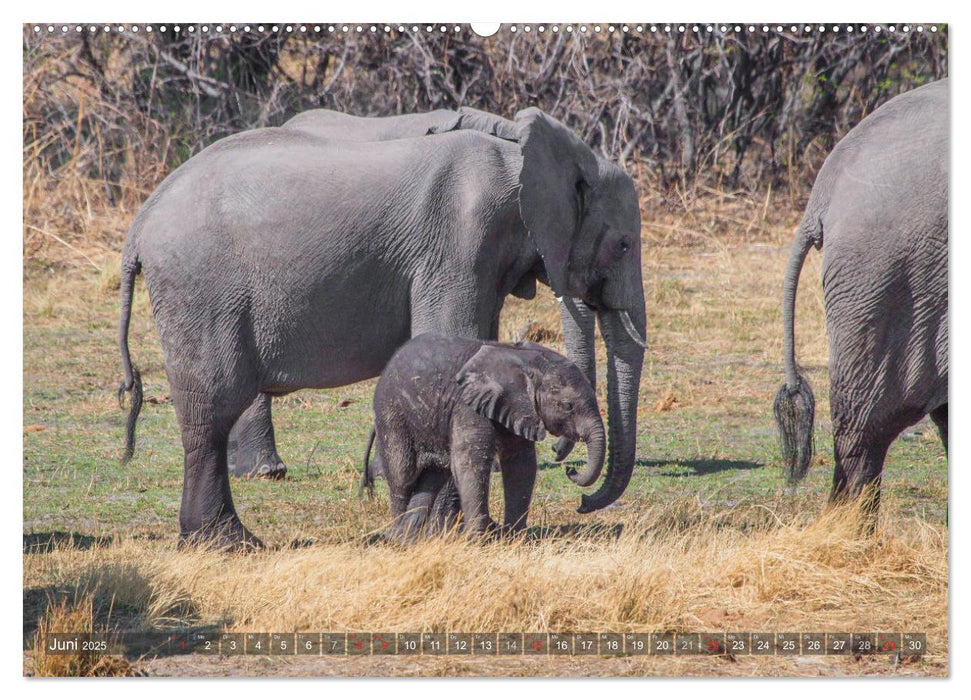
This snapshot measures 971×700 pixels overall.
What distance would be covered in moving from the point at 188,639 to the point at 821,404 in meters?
3.95

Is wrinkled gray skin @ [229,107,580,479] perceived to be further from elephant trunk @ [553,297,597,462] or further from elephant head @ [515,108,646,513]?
elephant head @ [515,108,646,513]

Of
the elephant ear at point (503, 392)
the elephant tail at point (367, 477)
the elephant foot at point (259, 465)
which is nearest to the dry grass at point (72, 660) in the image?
the elephant ear at point (503, 392)

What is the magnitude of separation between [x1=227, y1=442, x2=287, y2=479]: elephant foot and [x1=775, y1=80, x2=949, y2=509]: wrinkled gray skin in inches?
95.2

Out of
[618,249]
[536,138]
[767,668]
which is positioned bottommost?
[767,668]

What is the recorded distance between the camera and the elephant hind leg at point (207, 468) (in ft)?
18.4

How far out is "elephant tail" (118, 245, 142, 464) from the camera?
225 inches

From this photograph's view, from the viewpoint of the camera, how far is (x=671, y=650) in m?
4.62

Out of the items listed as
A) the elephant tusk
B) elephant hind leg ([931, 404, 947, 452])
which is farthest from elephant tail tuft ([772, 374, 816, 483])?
the elephant tusk

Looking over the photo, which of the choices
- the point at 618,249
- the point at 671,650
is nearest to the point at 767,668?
the point at 671,650

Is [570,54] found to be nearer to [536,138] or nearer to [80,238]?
[536,138]

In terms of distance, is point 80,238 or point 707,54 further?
point 80,238

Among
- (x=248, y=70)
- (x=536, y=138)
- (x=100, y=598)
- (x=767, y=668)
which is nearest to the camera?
(x=767, y=668)

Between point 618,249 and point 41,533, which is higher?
point 618,249

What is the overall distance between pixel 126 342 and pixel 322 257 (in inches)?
34.0
